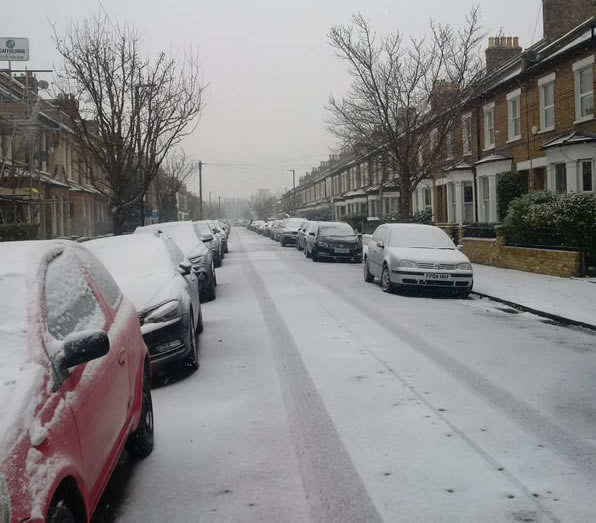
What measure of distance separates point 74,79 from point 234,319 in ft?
44.1

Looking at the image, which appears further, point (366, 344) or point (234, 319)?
point (234, 319)

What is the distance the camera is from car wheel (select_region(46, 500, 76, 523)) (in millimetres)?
2521

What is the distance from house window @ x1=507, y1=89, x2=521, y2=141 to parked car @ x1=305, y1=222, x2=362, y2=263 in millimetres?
7845

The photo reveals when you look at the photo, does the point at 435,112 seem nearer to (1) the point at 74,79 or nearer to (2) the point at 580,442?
(1) the point at 74,79

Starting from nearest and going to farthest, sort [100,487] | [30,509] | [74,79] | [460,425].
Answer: [30,509] < [100,487] < [460,425] < [74,79]

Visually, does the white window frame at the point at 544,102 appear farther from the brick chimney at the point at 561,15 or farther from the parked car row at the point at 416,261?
the parked car row at the point at 416,261

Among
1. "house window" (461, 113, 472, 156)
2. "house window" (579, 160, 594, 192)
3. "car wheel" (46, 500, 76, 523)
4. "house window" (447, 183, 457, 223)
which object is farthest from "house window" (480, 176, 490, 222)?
"car wheel" (46, 500, 76, 523)

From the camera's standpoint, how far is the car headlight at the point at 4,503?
2.15 meters

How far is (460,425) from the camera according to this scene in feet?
17.6

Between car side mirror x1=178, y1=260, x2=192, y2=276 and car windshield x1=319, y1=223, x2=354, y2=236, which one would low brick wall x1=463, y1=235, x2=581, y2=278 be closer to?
car windshield x1=319, y1=223, x2=354, y2=236

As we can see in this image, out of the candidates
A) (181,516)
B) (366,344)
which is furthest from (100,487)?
(366,344)

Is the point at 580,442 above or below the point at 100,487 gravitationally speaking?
below

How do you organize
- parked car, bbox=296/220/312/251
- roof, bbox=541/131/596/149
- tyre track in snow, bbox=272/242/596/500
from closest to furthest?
tyre track in snow, bbox=272/242/596/500, roof, bbox=541/131/596/149, parked car, bbox=296/220/312/251

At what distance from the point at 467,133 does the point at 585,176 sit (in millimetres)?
10225
